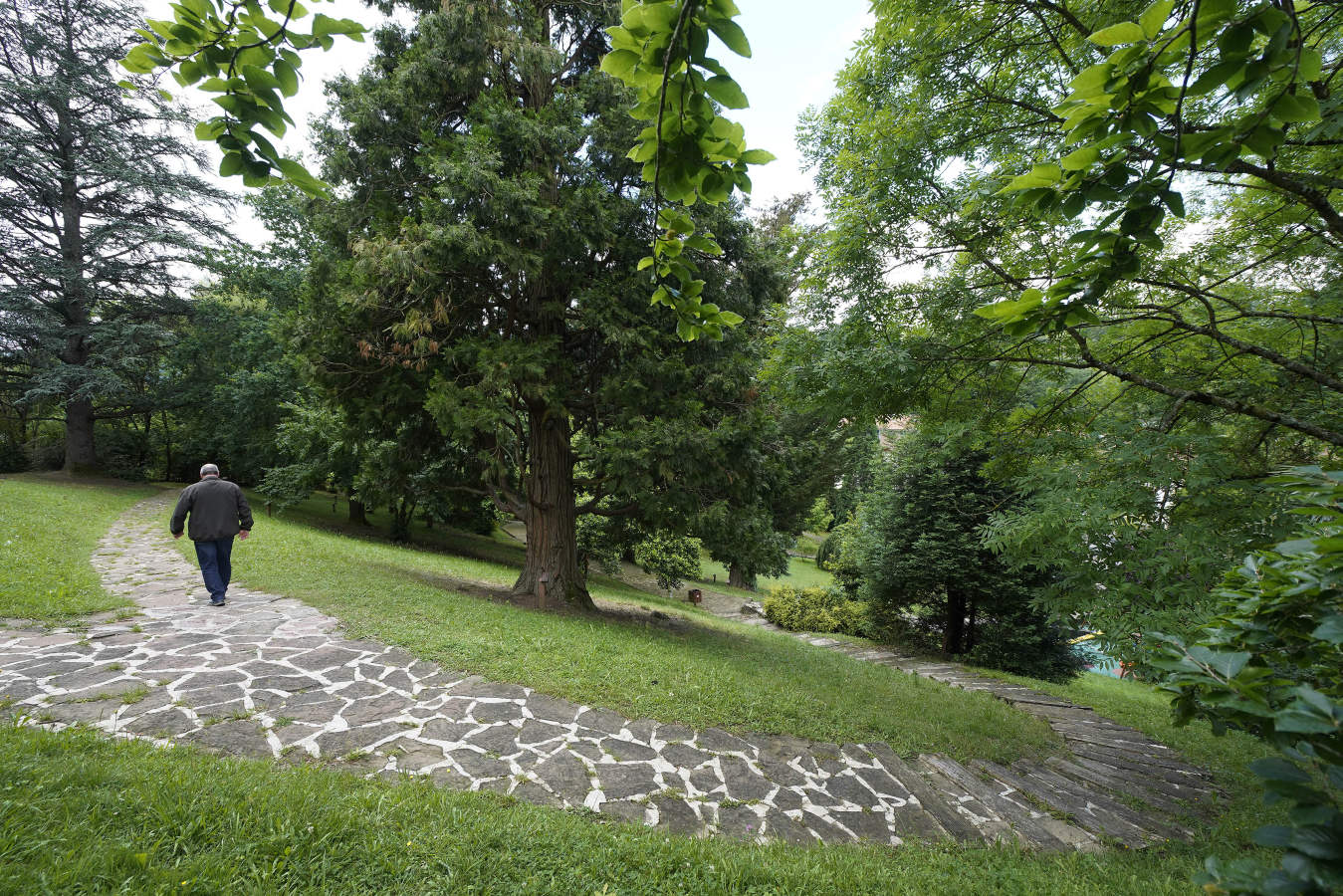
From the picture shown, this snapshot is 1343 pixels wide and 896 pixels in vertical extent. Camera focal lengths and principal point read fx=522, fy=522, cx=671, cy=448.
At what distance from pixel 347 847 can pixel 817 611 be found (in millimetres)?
12459

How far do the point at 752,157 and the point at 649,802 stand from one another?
350 cm

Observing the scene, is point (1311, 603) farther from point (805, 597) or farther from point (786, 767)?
point (805, 597)

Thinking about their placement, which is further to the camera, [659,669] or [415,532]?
[415,532]

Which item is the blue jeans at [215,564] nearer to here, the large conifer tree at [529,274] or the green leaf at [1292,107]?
the large conifer tree at [529,274]

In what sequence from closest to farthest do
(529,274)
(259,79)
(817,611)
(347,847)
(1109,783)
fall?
(259,79)
(347,847)
(1109,783)
(529,274)
(817,611)

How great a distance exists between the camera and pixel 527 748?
363cm

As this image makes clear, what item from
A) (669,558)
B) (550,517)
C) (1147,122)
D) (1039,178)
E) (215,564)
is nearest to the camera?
(1147,122)

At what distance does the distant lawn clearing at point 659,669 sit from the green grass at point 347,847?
1.72 metres

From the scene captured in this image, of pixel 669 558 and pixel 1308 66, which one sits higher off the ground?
pixel 1308 66

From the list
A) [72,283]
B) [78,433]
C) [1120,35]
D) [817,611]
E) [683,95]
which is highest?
[72,283]

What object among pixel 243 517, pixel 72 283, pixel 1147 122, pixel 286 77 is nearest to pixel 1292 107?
pixel 1147 122

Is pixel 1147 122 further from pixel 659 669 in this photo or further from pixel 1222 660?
pixel 659 669

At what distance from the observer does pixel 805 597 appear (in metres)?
13.8

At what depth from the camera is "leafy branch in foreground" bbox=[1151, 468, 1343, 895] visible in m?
0.78
